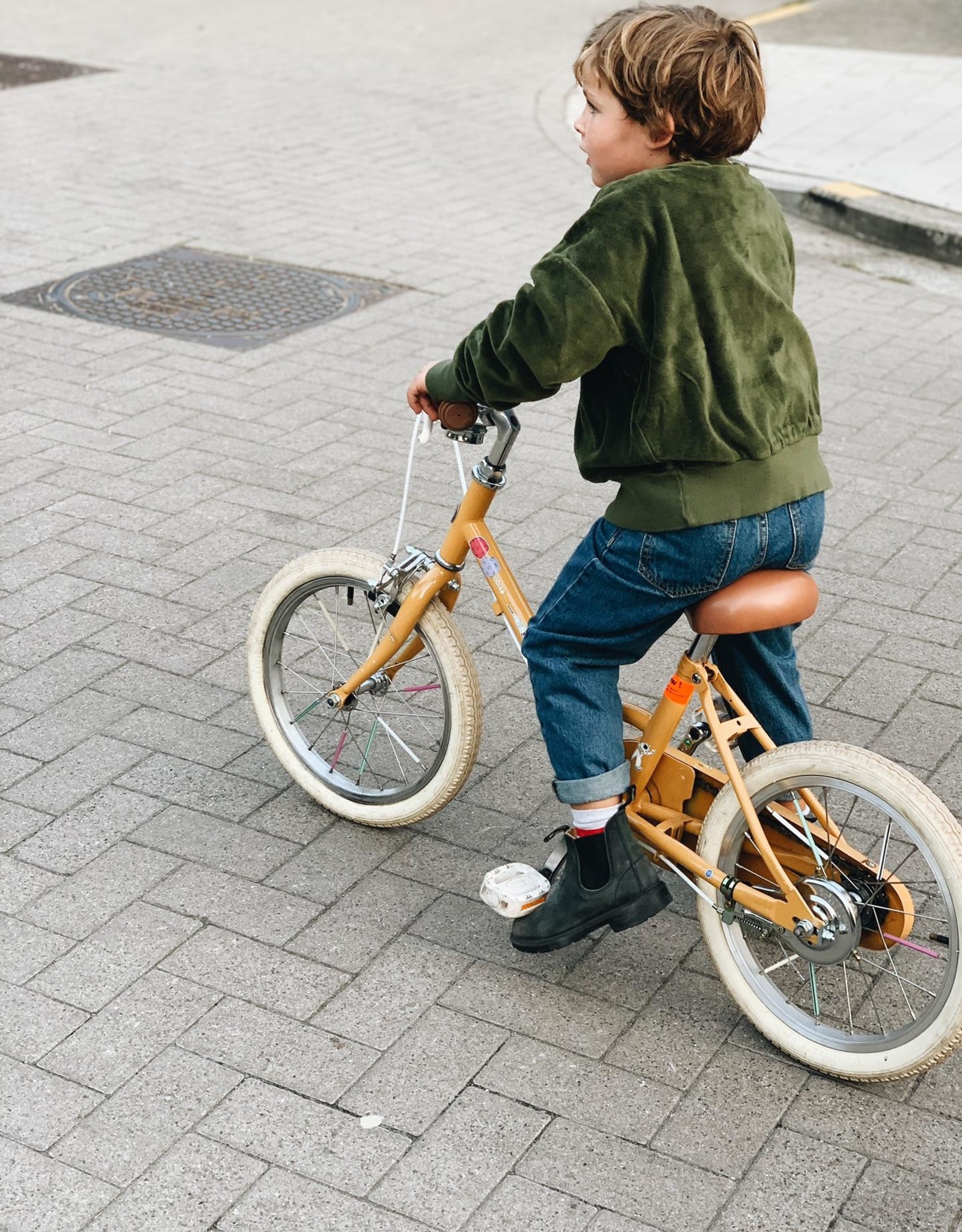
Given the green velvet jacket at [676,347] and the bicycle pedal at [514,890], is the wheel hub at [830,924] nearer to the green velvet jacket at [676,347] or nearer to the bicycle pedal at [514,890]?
the bicycle pedal at [514,890]

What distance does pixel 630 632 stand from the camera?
10.1 ft

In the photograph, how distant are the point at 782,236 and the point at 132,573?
2.77 metres

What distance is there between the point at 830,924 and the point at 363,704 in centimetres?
136

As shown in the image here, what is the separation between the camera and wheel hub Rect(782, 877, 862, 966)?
295cm

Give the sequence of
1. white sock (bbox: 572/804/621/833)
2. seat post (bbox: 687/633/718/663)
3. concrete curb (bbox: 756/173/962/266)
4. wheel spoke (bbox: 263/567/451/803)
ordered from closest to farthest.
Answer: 1. seat post (bbox: 687/633/718/663)
2. white sock (bbox: 572/804/621/833)
3. wheel spoke (bbox: 263/567/451/803)
4. concrete curb (bbox: 756/173/962/266)

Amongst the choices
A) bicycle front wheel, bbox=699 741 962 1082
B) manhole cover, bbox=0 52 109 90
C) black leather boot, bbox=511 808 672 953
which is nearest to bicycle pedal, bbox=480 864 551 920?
black leather boot, bbox=511 808 672 953

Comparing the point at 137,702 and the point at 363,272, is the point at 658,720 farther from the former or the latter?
the point at 363,272

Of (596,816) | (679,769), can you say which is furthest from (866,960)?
(596,816)

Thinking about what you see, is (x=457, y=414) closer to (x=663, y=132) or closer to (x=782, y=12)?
(x=663, y=132)

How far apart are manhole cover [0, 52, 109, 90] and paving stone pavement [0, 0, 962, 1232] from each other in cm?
465

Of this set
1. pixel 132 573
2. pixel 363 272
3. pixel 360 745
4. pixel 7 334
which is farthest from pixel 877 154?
pixel 360 745

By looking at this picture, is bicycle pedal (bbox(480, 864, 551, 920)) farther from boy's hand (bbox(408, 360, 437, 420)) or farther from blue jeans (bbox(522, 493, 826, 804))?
boy's hand (bbox(408, 360, 437, 420))

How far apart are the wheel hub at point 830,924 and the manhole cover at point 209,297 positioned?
471cm

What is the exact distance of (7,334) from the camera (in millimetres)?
7051
